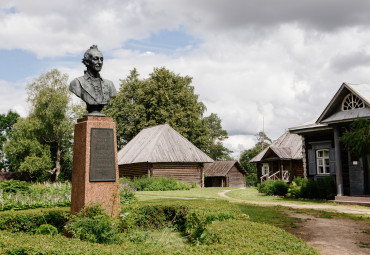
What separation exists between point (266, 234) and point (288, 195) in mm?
14879

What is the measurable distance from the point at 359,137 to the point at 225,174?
26100mm

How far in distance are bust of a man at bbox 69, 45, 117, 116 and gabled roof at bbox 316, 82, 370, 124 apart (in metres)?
12.7

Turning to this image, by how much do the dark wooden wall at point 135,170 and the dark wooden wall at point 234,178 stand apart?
1324 centimetres

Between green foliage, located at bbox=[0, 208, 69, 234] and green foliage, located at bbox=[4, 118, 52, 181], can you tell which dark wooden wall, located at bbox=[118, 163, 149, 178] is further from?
green foliage, located at bbox=[0, 208, 69, 234]

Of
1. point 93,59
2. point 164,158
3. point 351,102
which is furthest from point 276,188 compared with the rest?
point 93,59

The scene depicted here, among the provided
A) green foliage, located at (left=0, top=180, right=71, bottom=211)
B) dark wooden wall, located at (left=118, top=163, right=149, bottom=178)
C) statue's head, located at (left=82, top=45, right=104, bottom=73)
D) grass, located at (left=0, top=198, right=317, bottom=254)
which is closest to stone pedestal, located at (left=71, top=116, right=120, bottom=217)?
statue's head, located at (left=82, top=45, right=104, bottom=73)

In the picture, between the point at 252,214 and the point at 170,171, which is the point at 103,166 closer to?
the point at 252,214

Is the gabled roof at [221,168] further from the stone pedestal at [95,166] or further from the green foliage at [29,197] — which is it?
the stone pedestal at [95,166]

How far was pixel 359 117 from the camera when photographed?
16.9 metres

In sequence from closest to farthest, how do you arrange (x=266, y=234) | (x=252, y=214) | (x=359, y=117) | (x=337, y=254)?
(x=266, y=234) < (x=337, y=254) < (x=252, y=214) < (x=359, y=117)

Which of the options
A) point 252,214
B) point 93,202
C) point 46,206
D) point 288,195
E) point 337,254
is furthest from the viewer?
point 288,195

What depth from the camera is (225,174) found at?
41812 millimetres

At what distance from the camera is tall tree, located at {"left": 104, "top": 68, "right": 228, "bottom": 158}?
144 ft

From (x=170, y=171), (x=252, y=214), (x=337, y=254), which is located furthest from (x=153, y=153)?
(x=337, y=254)
